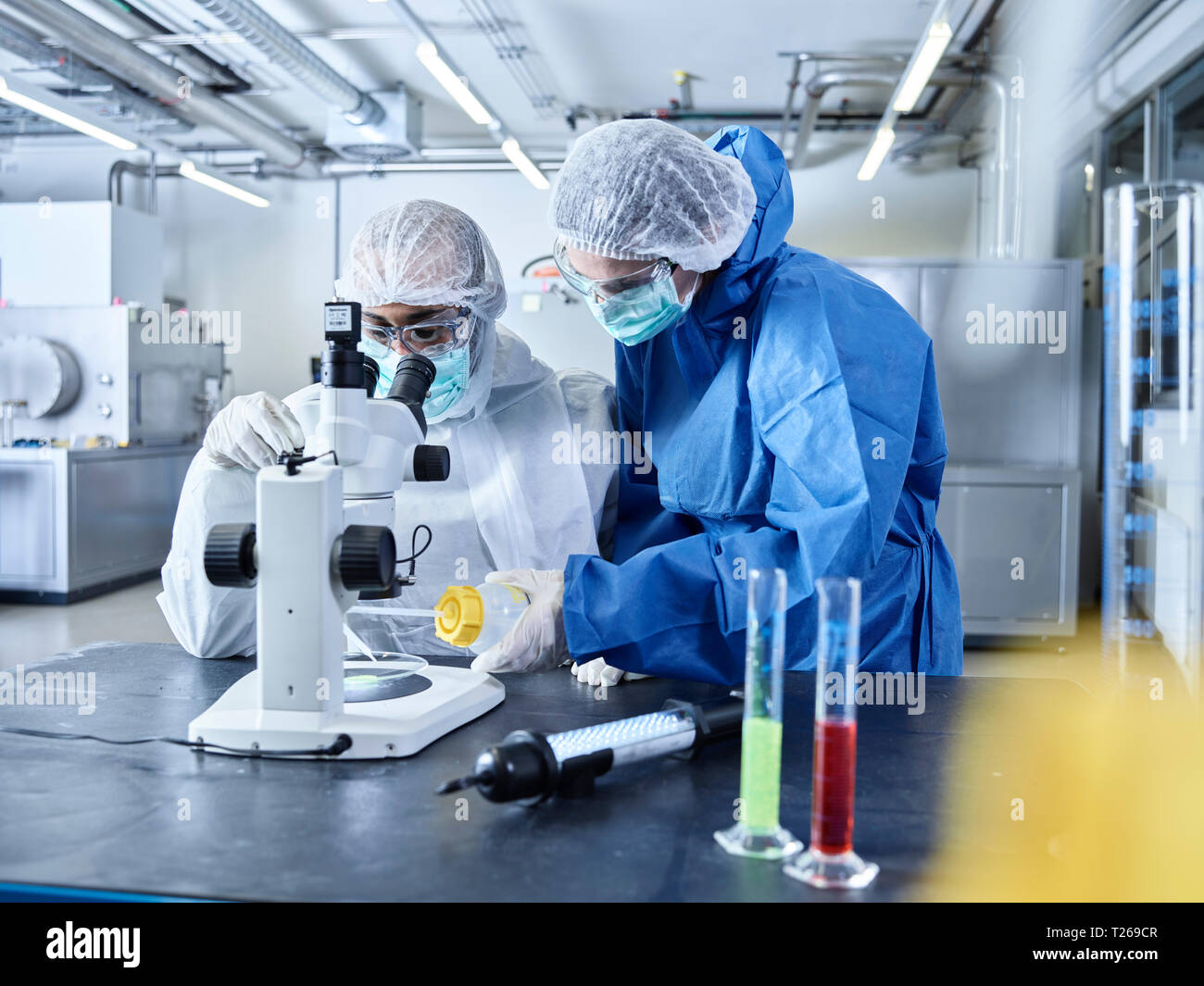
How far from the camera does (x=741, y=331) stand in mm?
1428

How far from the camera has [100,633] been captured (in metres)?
4.25

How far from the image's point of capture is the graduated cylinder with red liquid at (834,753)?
706 millimetres

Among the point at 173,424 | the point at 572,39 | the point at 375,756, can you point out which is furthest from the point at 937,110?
the point at 375,756

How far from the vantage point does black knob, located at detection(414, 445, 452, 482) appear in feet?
3.59

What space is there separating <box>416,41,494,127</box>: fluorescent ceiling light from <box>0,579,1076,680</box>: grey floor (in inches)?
106

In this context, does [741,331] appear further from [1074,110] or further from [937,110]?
[937,110]

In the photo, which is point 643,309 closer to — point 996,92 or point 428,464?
point 428,464

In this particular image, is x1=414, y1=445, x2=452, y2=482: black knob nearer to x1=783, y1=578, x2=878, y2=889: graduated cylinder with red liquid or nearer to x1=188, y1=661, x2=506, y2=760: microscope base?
x1=188, y1=661, x2=506, y2=760: microscope base

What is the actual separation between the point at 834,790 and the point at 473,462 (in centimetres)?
107

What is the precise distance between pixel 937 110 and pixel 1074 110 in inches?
34.3

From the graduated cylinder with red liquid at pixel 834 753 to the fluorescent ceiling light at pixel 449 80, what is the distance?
387 cm

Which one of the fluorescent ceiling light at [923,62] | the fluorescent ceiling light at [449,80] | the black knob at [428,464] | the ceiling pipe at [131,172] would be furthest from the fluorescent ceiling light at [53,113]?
the black knob at [428,464]

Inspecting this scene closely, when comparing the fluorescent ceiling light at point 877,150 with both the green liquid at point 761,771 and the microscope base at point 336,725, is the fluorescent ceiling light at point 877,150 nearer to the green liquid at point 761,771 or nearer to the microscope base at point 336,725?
the microscope base at point 336,725
